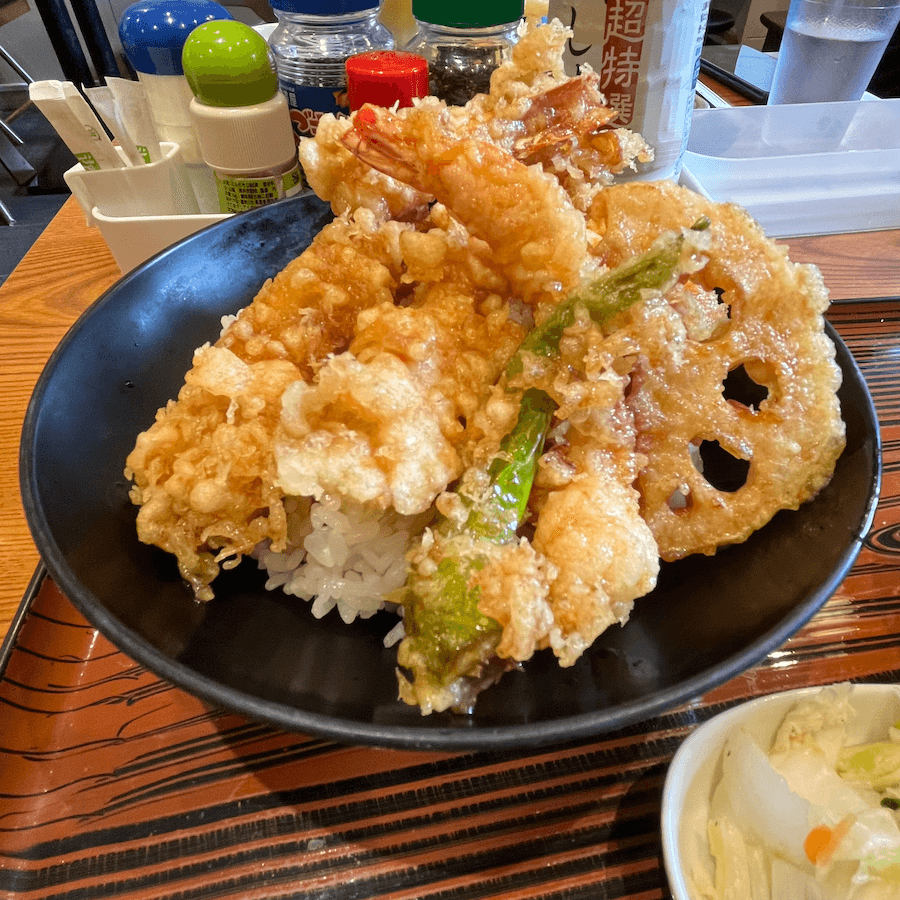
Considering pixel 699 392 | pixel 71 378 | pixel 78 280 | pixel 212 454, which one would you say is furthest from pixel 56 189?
pixel 699 392

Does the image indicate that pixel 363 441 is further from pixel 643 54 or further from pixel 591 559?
pixel 643 54

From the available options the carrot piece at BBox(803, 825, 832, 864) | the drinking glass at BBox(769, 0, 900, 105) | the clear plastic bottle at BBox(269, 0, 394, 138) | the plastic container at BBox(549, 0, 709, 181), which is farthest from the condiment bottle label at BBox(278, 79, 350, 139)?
the drinking glass at BBox(769, 0, 900, 105)

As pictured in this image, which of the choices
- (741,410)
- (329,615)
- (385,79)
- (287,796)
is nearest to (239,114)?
(385,79)

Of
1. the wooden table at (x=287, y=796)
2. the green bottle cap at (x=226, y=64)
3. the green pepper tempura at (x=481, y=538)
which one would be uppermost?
the green bottle cap at (x=226, y=64)

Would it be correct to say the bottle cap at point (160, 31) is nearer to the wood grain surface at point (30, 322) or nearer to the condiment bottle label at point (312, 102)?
the condiment bottle label at point (312, 102)

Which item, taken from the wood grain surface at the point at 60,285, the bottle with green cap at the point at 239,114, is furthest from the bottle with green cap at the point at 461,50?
the wood grain surface at the point at 60,285

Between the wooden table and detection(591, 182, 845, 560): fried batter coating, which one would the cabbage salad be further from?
detection(591, 182, 845, 560): fried batter coating
